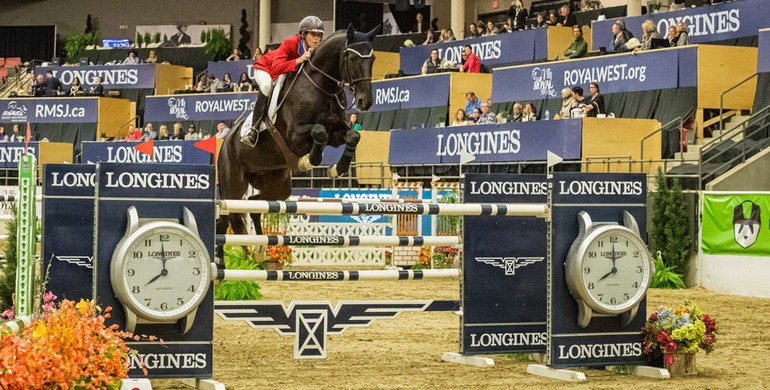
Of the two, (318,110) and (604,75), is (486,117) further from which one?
(318,110)

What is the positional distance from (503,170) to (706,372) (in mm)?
12056

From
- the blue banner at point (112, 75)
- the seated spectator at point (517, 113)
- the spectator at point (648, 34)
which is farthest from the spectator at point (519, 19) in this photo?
the blue banner at point (112, 75)

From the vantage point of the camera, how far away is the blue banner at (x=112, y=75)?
108ft

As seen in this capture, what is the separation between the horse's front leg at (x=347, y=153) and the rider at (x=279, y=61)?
93 cm

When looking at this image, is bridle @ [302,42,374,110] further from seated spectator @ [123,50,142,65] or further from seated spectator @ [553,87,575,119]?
seated spectator @ [123,50,142,65]

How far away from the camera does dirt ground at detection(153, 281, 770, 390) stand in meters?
6.96

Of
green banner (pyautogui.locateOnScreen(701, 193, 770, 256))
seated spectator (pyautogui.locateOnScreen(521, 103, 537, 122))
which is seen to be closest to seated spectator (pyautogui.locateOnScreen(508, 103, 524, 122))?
seated spectator (pyautogui.locateOnScreen(521, 103, 537, 122))

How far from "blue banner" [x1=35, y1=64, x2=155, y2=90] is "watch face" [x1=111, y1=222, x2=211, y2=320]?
89.2 feet

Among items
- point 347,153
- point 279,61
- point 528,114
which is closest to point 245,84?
point 528,114

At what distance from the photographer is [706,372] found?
7652 mm

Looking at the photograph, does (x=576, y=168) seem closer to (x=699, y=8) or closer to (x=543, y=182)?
(x=699, y=8)

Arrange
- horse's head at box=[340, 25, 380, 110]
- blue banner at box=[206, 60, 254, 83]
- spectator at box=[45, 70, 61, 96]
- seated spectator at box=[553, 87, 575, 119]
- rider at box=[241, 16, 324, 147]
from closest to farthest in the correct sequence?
horse's head at box=[340, 25, 380, 110], rider at box=[241, 16, 324, 147], seated spectator at box=[553, 87, 575, 119], blue banner at box=[206, 60, 254, 83], spectator at box=[45, 70, 61, 96]

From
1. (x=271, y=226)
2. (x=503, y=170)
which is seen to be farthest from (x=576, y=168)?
(x=271, y=226)

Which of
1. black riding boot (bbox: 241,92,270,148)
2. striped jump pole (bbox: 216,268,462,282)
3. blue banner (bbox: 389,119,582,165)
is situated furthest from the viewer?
blue banner (bbox: 389,119,582,165)
